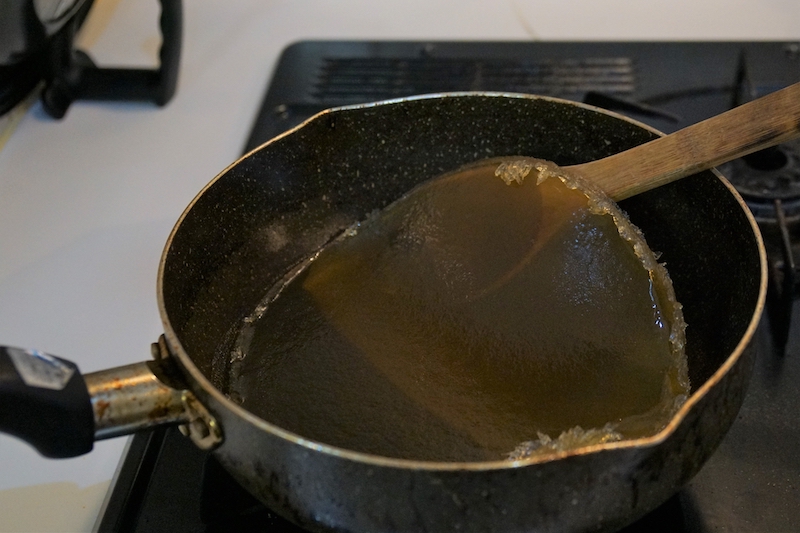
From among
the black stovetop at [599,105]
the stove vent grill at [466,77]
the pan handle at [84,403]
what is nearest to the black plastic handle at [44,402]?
the pan handle at [84,403]

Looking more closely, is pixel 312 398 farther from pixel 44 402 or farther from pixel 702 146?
pixel 702 146

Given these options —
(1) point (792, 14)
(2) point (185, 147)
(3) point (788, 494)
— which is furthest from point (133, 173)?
(1) point (792, 14)

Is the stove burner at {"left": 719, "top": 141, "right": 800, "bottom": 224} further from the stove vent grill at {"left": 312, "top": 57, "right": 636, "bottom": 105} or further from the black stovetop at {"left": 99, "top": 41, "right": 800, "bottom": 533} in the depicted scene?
the stove vent grill at {"left": 312, "top": 57, "right": 636, "bottom": 105}

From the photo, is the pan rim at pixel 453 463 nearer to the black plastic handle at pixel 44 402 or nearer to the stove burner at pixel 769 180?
the black plastic handle at pixel 44 402

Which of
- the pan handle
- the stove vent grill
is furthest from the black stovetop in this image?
the pan handle

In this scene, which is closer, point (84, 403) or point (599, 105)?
point (84, 403)

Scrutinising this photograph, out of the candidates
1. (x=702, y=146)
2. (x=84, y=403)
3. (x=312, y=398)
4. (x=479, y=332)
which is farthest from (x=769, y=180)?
(x=84, y=403)
